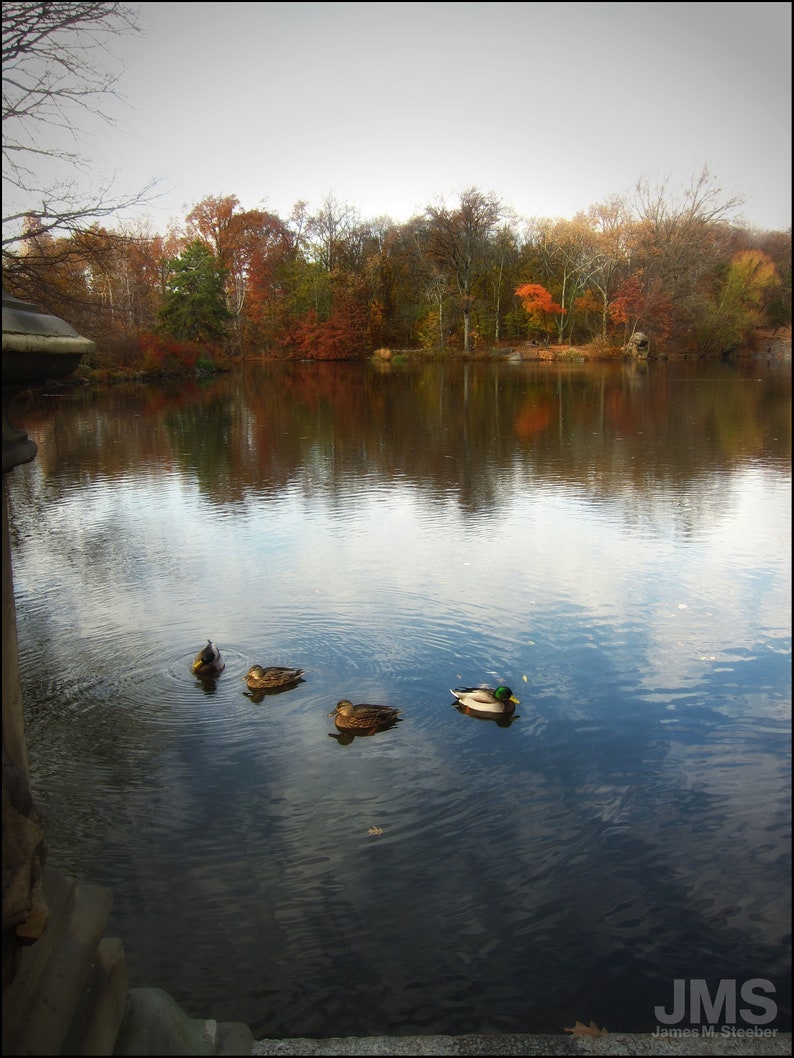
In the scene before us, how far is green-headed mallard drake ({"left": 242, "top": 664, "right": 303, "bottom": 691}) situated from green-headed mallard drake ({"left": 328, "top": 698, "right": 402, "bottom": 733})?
0.72 m

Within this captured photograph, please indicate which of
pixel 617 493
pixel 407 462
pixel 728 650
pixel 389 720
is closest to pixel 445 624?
pixel 389 720

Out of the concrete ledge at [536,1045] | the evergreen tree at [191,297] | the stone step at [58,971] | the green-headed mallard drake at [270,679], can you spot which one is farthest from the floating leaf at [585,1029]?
the evergreen tree at [191,297]

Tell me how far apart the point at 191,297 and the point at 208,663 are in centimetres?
5113

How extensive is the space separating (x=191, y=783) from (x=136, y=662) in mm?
2130

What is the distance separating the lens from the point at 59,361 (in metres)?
2.40

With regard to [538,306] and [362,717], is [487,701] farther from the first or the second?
[538,306]

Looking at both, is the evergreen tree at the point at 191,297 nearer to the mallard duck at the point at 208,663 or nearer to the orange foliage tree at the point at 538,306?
the orange foliage tree at the point at 538,306

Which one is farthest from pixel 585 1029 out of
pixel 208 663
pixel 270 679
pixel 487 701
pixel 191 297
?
pixel 191 297

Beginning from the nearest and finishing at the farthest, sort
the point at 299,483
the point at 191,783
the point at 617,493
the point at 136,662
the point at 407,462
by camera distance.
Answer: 1. the point at 191,783
2. the point at 136,662
3. the point at 617,493
4. the point at 299,483
5. the point at 407,462

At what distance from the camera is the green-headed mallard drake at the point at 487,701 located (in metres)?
6.25

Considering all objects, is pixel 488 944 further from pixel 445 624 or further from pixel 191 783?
pixel 445 624

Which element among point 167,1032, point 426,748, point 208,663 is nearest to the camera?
point 167,1032

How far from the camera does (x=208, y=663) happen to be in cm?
704

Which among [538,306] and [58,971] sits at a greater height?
[538,306]
